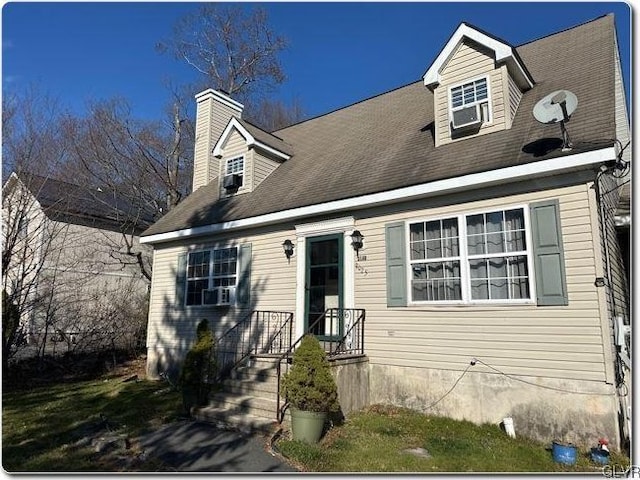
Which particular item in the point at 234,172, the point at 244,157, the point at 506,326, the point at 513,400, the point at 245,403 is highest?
the point at 244,157

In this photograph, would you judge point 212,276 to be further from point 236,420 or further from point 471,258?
point 471,258

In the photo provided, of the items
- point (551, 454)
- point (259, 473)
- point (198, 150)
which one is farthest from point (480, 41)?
point (198, 150)

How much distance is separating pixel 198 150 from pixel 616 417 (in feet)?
43.0

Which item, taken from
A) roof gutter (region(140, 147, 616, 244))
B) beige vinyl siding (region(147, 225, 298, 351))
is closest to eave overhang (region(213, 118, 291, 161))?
roof gutter (region(140, 147, 616, 244))

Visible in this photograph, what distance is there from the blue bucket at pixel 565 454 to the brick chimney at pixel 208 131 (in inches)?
474

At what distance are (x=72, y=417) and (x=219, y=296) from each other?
A: 12.9ft

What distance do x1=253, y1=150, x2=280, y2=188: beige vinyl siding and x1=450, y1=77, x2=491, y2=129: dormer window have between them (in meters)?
5.39

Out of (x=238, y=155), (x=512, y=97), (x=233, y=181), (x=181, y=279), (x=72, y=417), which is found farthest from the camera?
(x=238, y=155)

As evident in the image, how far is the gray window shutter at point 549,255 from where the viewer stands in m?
6.42

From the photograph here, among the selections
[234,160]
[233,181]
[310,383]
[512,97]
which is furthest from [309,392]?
[234,160]

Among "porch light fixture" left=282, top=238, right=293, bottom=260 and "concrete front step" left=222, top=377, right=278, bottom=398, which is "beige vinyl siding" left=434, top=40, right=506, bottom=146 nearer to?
"porch light fixture" left=282, top=238, right=293, bottom=260

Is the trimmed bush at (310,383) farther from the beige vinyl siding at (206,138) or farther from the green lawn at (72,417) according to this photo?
the beige vinyl siding at (206,138)

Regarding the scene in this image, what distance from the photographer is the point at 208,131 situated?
14.9m

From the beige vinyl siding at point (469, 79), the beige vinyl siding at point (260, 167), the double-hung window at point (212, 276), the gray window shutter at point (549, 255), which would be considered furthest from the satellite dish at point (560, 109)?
the beige vinyl siding at point (260, 167)
